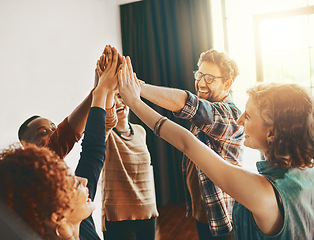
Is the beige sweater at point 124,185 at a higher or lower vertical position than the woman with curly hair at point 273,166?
lower

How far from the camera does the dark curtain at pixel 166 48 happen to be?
12.8 feet

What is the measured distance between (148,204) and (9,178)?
4.35 ft

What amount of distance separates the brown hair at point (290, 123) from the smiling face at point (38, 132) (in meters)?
1.08

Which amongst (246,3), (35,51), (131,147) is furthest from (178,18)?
(131,147)

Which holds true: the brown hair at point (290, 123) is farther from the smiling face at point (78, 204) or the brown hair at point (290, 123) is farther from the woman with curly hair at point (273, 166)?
the smiling face at point (78, 204)

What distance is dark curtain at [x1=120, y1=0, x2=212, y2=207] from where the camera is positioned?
3895mm

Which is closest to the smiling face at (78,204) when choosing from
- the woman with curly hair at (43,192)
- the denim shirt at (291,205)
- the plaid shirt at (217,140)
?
the woman with curly hair at (43,192)

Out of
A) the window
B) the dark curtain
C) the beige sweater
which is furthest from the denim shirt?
the dark curtain

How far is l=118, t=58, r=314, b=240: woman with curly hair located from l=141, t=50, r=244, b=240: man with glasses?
33 cm

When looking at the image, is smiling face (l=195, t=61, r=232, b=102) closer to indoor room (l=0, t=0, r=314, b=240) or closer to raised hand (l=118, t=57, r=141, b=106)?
raised hand (l=118, t=57, r=141, b=106)

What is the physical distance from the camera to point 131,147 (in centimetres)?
202

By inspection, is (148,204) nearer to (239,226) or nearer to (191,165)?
(191,165)

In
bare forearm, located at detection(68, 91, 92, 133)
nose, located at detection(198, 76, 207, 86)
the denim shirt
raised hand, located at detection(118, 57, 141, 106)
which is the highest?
raised hand, located at detection(118, 57, 141, 106)

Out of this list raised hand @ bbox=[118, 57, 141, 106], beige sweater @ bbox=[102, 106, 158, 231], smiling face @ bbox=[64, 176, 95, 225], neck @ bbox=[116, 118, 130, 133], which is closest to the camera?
smiling face @ bbox=[64, 176, 95, 225]
